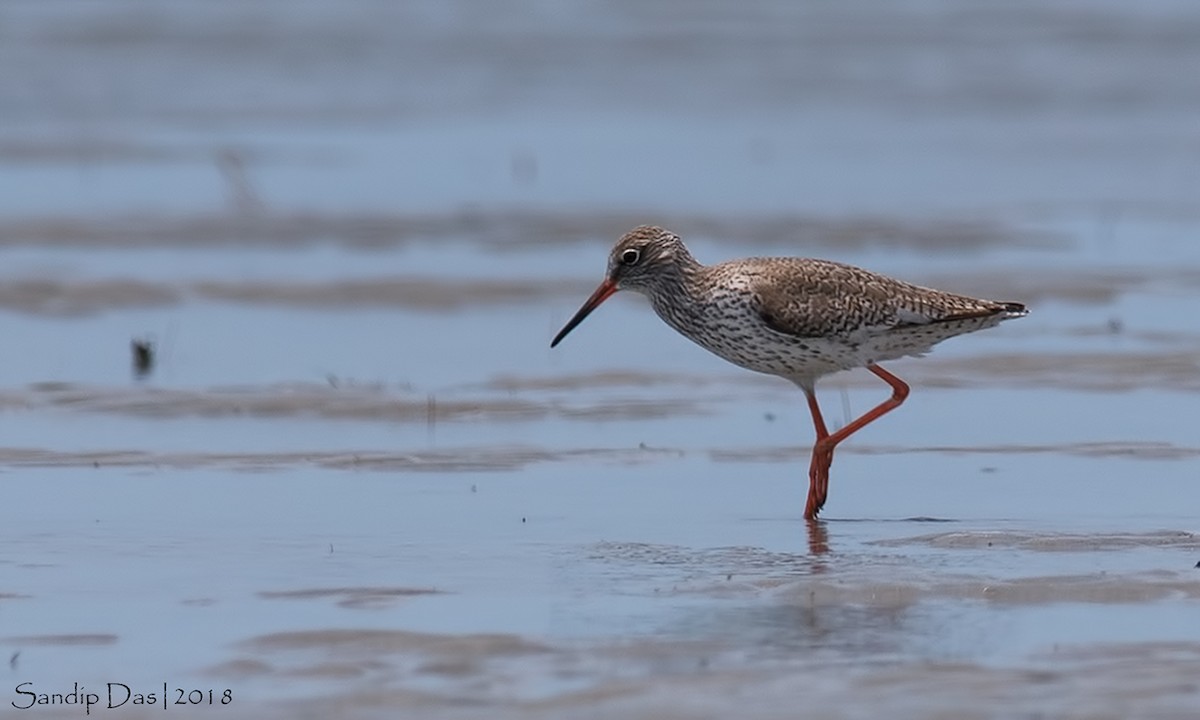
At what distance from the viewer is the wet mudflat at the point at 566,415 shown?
6.66 meters

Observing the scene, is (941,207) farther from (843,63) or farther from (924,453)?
(843,63)

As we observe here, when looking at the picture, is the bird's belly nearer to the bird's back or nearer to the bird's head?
the bird's back

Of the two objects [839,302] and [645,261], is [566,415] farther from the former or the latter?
[839,302]

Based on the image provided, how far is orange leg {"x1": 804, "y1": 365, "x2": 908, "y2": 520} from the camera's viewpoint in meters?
9.05

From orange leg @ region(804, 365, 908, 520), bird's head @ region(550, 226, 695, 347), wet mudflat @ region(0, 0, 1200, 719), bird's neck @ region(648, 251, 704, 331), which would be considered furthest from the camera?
bird's head @ region(550, 226, 695, 347)

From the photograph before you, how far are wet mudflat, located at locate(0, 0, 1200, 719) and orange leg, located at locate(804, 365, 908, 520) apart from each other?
10 centimetres

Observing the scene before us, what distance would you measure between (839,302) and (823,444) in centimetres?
63

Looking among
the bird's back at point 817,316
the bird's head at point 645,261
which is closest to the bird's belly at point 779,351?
the bird's back at point 817,316

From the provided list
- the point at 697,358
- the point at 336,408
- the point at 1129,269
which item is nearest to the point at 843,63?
the point at 1129,269

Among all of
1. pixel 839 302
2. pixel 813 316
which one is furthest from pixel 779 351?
pixel 839 302

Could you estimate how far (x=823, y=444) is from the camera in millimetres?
9383

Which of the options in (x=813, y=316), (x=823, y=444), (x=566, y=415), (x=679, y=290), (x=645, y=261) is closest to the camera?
(x=823, y=444)

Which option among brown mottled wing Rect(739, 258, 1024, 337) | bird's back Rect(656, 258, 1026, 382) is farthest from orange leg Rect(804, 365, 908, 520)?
brown mottled wing Rect(739, 258, 1024, 337)

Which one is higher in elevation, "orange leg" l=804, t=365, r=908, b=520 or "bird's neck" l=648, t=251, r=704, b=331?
"bird's neck" l=648, t=251, r=704, b=331
